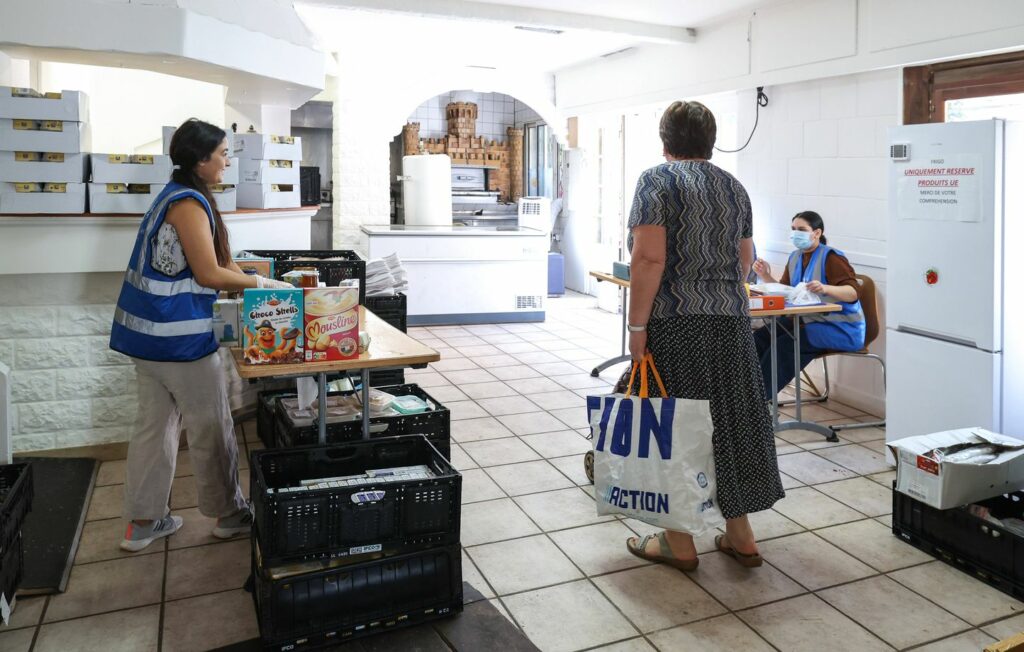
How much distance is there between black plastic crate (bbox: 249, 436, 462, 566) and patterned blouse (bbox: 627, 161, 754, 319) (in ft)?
3.05

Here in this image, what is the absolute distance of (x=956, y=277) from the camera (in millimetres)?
3523

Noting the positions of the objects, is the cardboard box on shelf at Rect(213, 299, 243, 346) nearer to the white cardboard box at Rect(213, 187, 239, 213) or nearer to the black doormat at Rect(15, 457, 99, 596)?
the black doormat at Rect(15, 457, 99, 596)

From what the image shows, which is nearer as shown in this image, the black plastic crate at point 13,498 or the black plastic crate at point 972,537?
the black plastic crate at point 13,498

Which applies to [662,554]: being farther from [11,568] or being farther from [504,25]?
[504,25]

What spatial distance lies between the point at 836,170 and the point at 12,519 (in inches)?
185

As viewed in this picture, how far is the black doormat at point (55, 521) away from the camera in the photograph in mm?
2824

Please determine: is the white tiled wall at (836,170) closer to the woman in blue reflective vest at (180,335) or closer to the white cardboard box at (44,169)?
the woman in blue reflective vest at (180,335)

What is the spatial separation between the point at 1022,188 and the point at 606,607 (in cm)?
231

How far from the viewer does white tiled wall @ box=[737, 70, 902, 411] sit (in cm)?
496

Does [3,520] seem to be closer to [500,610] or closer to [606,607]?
[500,610]

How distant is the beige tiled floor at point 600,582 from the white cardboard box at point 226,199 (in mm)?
1220

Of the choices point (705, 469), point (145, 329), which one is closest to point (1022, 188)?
point (705, 469)

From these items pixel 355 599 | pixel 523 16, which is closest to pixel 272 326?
pixel 355 599

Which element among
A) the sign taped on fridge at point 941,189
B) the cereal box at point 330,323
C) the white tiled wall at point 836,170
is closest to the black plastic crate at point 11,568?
the cereal box at point 330,323
